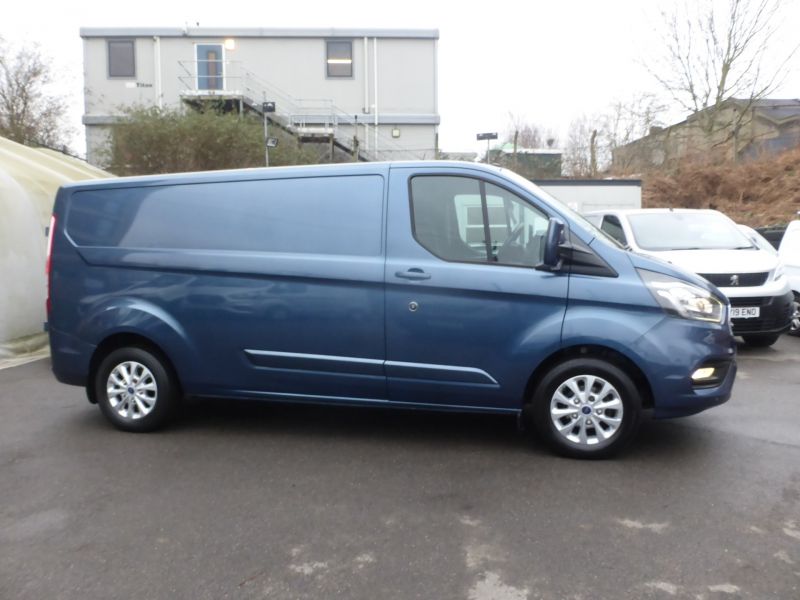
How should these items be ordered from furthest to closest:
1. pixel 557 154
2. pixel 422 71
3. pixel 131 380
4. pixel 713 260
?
pixel 557 154 → pixel 422 71 → pixel 713 260 → pixel 131 380

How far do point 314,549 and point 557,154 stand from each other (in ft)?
117

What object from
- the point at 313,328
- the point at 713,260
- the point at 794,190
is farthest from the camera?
the point at 794,190

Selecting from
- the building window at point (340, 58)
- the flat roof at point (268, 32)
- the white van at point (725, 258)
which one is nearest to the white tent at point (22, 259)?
the white van at point (725, 258)

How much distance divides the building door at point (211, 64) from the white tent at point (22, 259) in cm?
1906

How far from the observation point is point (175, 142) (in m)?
18.6

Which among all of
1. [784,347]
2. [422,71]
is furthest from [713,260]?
[422,71]

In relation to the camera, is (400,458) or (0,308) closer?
(400,458)

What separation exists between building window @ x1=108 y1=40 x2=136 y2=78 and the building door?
9.01 ft

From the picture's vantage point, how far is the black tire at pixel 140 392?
543 cm

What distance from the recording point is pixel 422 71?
96.1 feet

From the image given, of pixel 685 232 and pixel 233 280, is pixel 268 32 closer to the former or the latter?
pixel 685 232

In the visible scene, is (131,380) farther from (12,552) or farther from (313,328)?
(12,552)

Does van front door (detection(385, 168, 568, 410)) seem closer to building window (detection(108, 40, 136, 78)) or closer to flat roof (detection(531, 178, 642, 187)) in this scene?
flat roof (detection(531, 178, 642, 187))

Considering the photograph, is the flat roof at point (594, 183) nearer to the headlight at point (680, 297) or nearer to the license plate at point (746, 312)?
the license plate at point (746, 312)
